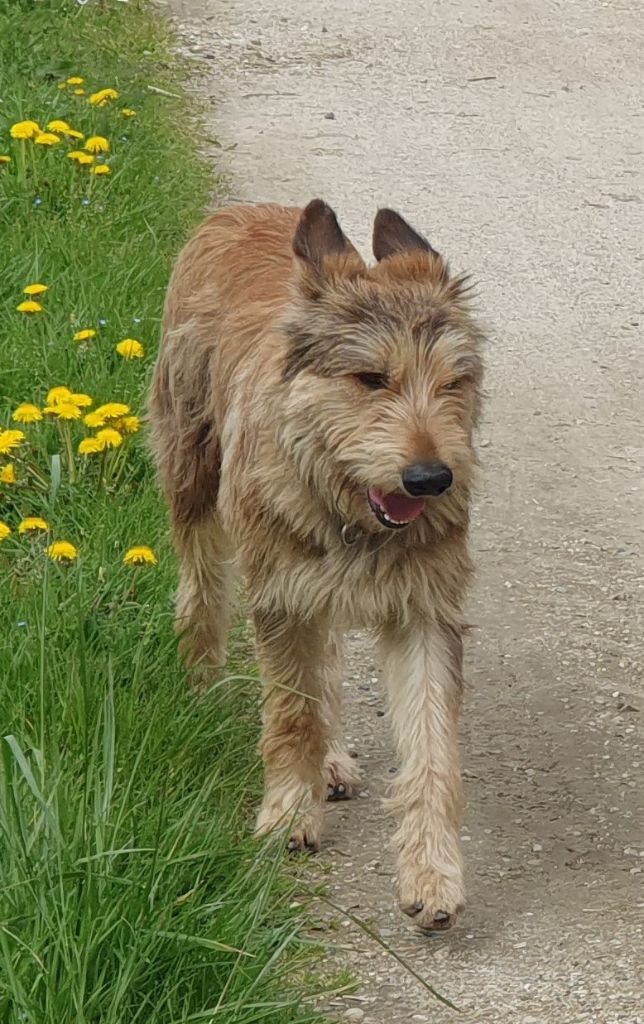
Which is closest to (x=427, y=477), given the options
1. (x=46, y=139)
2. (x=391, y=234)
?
(x=391, y=234)

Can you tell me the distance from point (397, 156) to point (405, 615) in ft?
20.6

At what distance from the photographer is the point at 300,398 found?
4.70 m

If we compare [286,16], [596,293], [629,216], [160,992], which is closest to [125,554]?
[160,992]

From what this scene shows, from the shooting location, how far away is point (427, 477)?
443 cm

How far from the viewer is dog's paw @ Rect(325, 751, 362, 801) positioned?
5.51 metres

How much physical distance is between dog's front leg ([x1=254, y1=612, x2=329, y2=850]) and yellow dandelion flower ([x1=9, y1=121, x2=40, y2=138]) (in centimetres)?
374

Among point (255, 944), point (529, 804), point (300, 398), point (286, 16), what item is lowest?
point (286, 16)

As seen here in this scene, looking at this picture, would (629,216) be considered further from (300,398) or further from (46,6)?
(300,398)

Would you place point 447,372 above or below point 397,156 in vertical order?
above

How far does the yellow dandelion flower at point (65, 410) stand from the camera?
6152 millimetres

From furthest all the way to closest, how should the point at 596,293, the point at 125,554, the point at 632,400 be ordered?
the point at 596,293 < the point at 632,400 < the point at 125,554

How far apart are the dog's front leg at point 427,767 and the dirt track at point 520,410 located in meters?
0.13

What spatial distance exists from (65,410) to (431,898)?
2183 mm

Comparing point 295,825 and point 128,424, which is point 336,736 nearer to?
point 295,825
